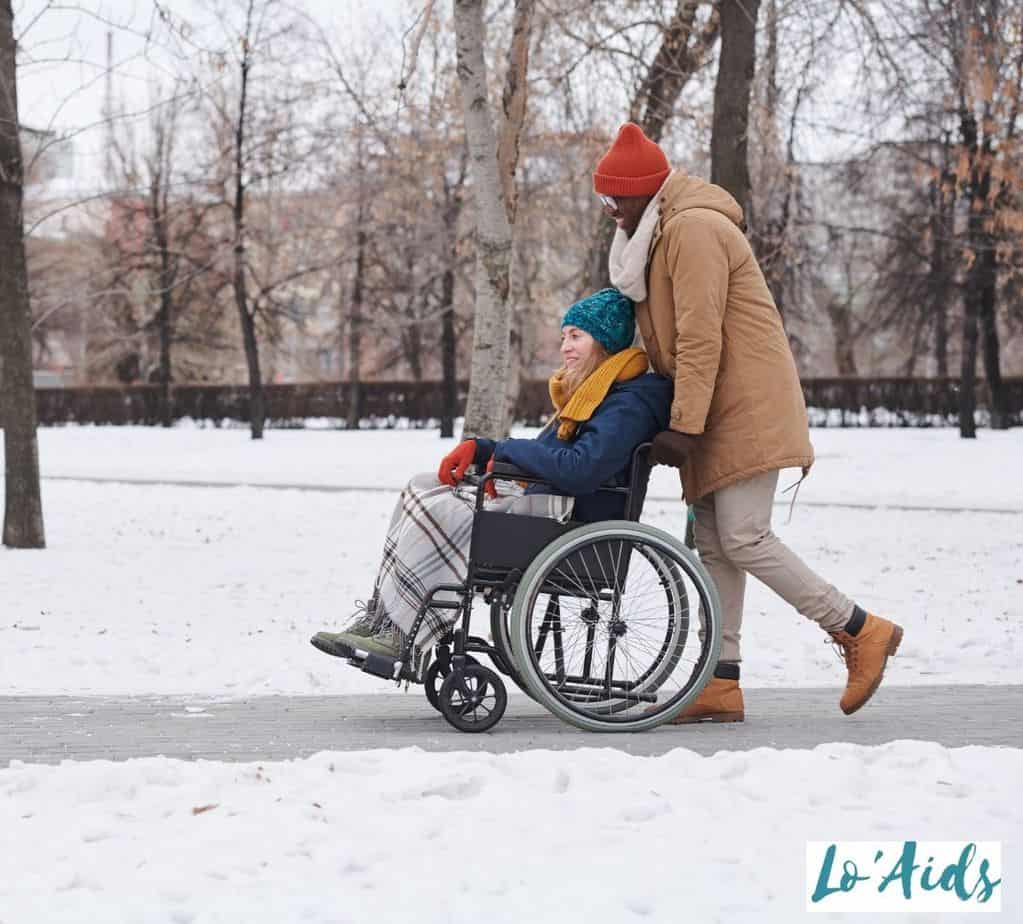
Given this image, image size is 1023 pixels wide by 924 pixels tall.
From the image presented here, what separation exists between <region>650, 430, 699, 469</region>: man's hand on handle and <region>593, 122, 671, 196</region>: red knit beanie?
2.82 feet

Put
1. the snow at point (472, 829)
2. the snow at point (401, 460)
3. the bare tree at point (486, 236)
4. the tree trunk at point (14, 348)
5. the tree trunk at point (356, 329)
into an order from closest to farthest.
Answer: the snow at point (472, 829) → the bare tree at point (486, 236) → the tree trunk at point (14, 348) → the snow at point (401, 460) → the tree trunk at point (356, 329)

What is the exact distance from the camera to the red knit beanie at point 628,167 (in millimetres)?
5051

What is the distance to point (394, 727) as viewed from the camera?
5031mm

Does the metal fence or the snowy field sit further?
the metal fence

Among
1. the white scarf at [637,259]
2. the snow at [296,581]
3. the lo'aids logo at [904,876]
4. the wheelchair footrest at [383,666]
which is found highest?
the white scarf at [637,259]

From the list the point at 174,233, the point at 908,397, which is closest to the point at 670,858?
the point at 908,397

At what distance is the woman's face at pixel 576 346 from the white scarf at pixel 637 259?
0.67 feet

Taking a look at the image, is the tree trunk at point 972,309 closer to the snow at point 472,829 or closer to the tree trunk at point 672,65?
the tree trunk at point 672,65

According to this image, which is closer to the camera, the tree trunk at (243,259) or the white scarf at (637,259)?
the white scarf at (637,259)

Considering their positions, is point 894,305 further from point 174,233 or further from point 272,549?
point 272,549

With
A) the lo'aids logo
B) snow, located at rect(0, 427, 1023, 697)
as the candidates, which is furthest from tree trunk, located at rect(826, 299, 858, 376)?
the lo'aids logo

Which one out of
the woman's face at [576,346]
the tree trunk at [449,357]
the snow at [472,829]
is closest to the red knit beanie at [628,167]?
the woman's face at [576,346]

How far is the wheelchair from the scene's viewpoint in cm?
480

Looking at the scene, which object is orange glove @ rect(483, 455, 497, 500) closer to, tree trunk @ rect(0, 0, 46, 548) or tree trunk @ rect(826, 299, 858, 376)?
tree trunk @ rect(0, 0, 46, 548)
